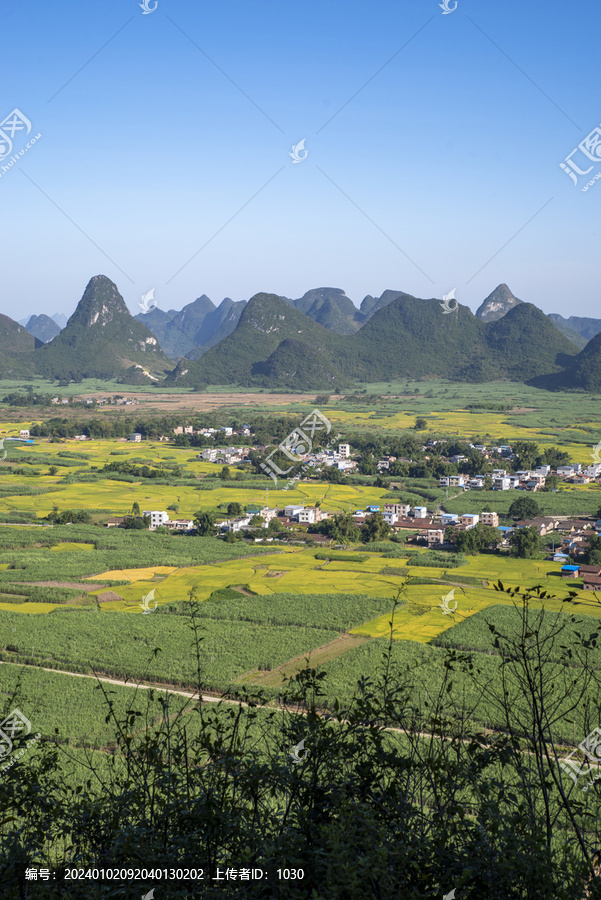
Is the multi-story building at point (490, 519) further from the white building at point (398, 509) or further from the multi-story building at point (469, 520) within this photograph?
the white building at point (398, 509)

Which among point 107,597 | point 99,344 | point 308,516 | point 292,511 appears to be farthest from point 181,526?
point 99,344

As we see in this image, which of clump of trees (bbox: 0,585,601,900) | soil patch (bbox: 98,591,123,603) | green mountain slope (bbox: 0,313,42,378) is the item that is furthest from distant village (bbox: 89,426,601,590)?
green mountain slope (bbox: 0,313,42,378)

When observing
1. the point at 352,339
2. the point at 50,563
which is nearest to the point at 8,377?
the point at 352,339

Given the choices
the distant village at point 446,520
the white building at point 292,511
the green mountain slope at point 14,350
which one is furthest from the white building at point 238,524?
the green mountain slope at point 14,350

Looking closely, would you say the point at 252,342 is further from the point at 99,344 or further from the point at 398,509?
the point at 398,509

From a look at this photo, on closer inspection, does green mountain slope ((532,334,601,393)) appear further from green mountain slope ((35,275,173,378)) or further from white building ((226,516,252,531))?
white building ((226,516,252,531))
